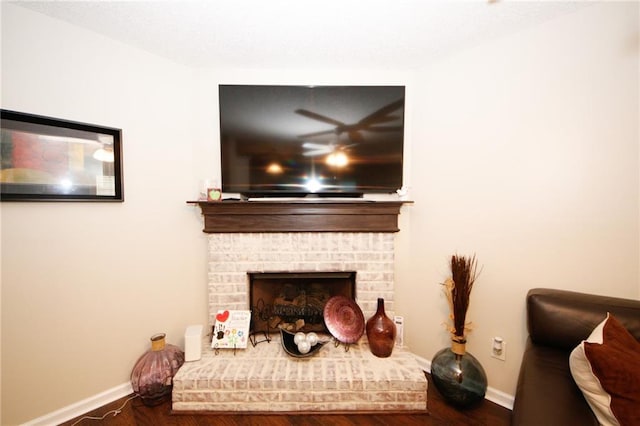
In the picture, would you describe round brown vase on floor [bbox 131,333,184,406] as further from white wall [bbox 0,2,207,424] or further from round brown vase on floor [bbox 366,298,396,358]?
round brown vase on floor [bbox 366,298,396,358]

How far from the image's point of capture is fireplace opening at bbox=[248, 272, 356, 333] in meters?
2.09

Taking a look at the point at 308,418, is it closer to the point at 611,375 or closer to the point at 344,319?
the point at 344,319

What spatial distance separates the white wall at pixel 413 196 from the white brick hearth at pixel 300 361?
27 centimetres

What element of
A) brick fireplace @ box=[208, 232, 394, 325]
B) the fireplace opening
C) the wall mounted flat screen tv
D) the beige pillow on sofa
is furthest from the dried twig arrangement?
the wall mounted flat screen tv

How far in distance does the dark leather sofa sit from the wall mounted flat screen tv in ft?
4.38

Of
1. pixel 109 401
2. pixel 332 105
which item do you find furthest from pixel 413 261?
pixel 109 401

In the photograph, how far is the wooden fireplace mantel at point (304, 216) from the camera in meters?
1.93

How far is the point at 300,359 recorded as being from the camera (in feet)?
5.83

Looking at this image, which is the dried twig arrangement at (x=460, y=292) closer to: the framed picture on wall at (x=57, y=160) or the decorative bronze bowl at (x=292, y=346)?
the decorative bronze bowl at (x=292, y=346)

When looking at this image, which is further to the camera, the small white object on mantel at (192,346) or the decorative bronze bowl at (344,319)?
the decorative bronze bowl at (344,319)

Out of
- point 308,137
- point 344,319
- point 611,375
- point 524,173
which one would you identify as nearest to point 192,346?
point 344,319

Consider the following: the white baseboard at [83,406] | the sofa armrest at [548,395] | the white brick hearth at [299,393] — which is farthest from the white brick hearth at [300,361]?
the sofa armrest at [548,395]

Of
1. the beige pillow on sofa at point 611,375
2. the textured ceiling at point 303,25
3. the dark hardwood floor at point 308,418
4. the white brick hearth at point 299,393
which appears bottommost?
the dark hardwood floor at point 308,418

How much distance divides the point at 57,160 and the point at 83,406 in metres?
1.64
